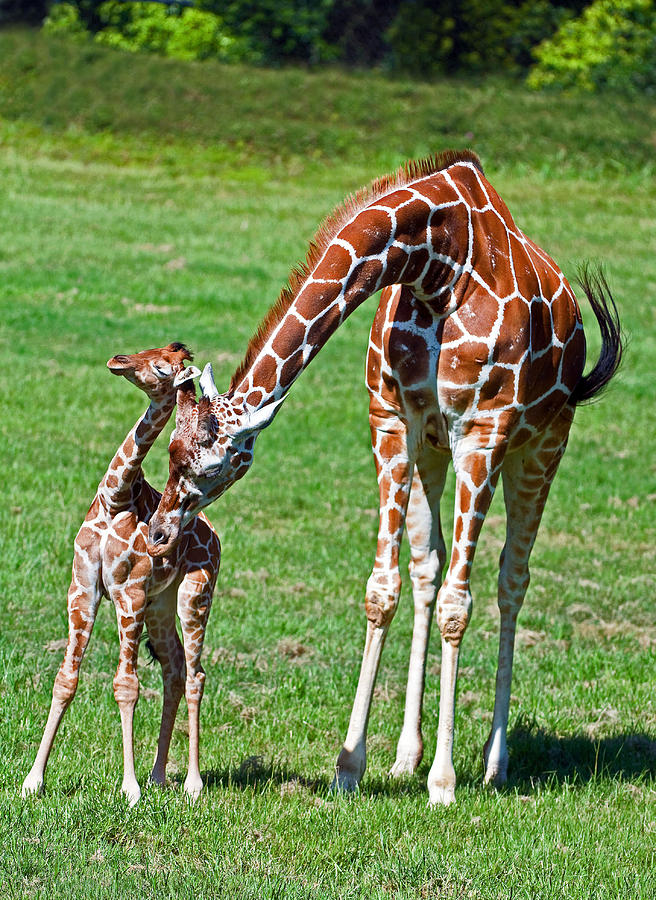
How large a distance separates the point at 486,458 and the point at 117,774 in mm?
2433

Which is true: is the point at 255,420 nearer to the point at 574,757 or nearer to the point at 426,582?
the point at 426,582

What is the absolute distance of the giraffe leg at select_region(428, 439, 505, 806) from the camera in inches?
224

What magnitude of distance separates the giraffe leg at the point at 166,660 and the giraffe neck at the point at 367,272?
1197mm

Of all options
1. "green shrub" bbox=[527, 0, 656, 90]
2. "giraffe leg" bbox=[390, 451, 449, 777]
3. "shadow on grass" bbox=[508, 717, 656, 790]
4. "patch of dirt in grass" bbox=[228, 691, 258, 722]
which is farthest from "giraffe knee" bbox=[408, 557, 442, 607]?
"green shrub" bbox=[527, 0, 656, 90]

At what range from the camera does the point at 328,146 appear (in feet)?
103

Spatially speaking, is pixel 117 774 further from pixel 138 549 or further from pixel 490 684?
pixel 490 684

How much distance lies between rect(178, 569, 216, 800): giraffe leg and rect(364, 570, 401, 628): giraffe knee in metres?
1.01

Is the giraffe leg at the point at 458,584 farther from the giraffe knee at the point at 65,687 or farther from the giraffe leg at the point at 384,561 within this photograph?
the giraffe knee at the point at 65,687

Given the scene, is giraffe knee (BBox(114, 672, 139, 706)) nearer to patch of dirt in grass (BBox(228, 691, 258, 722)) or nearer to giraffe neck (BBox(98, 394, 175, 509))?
giraffe neck (BBox(98, 394, 175, 509))

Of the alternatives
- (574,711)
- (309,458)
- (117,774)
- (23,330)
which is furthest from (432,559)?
(23,330)

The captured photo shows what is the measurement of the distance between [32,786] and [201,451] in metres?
1.74

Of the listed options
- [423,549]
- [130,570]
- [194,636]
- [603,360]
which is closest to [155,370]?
[130,570]

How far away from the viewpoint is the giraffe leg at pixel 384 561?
19.3 ft

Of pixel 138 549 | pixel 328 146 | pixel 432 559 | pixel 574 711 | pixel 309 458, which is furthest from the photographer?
pixel 328 146
